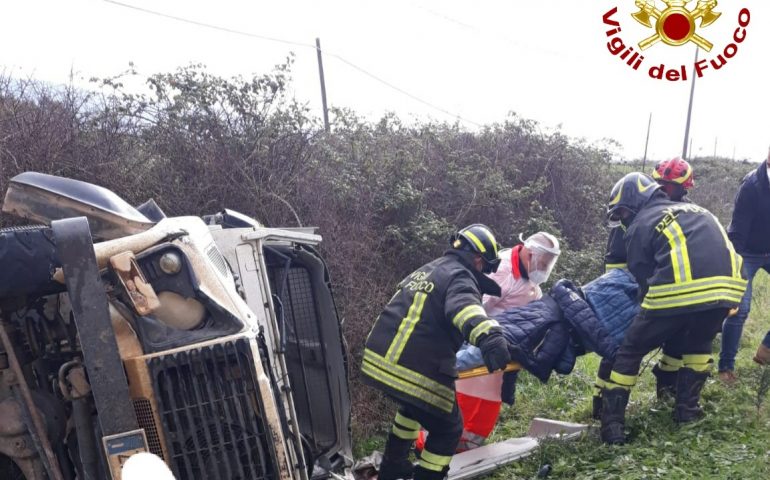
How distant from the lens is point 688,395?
14.1ft

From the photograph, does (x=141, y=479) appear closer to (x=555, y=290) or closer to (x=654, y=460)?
(x=654, y=460)

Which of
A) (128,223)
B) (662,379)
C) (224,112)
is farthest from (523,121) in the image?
(128,223)

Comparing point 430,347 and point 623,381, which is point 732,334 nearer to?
point 623,381

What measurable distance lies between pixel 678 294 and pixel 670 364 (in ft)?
3.11

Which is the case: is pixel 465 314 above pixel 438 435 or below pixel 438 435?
above

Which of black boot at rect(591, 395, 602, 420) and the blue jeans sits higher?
Result: the blue jeans

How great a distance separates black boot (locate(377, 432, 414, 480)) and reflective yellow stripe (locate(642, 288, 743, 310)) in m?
1.86

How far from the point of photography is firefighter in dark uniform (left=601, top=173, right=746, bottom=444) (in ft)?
13.2

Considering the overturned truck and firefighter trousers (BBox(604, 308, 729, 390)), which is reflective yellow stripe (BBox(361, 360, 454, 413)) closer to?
firefighter trousers (BBox(604, 308, 729, 390))

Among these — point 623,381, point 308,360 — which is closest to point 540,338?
point 623,381

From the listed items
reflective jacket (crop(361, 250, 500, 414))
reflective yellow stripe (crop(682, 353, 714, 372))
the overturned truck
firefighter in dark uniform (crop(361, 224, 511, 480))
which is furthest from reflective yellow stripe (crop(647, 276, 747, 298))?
the overturned truck

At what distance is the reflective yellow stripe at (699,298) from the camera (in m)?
3.97

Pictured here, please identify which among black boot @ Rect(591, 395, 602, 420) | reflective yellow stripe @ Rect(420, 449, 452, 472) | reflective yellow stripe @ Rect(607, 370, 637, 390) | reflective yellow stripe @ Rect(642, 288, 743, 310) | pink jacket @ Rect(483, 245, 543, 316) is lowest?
black boot @ Rect(591, 395, 602, 420)

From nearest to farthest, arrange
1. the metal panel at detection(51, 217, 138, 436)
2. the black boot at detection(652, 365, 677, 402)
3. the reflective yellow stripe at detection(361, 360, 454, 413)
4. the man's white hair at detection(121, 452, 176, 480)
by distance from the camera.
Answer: the man's white hair at detection(121, 452, 176, 480) < the metal panel at detection(51, 217, 138, 436) < the reflective yellow stripe at detection(361, 360, 454, 413) < the black boot at detection(652, 365, 677, 402)
